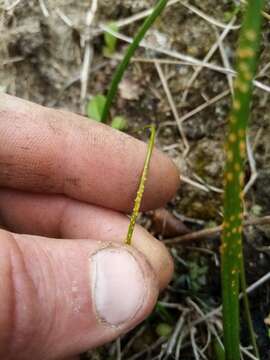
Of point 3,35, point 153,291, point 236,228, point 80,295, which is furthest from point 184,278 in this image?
point 3,35

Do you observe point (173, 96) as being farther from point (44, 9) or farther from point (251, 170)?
point (44, 9)

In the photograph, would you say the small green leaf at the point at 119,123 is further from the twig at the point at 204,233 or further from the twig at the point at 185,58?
the twig at the point at 204,233

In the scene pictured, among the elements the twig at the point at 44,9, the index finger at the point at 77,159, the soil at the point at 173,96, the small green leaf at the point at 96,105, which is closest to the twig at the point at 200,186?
the soil at the point at 173,96

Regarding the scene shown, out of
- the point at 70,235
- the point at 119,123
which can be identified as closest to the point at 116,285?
the point at 70,235

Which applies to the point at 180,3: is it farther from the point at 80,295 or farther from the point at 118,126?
the point at 80,295

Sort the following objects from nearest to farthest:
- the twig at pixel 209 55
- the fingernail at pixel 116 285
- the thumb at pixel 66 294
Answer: the thumb at pixel 66 294 → the fingernail at pixel 116 285 → the twig at pixel 209 55

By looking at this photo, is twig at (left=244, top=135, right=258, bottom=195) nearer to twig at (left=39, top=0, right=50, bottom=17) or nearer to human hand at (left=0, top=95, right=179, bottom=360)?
human hand at (left=0, top=95, right=179, bottom=360)

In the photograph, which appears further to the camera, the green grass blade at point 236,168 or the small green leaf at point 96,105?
the small green leaf at point 96,105
